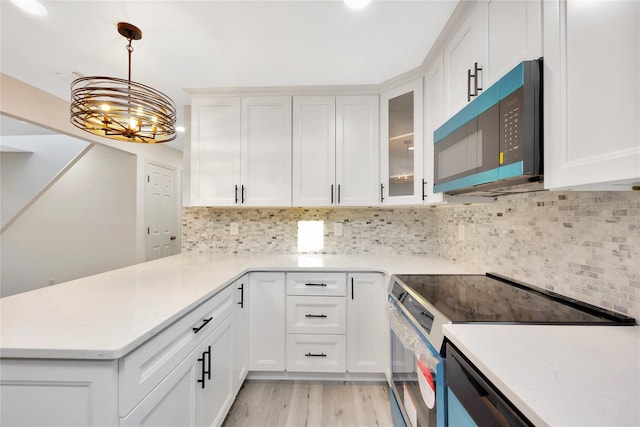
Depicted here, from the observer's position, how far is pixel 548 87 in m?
0.79

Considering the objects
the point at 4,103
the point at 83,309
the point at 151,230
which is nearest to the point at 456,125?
the point at 83,309

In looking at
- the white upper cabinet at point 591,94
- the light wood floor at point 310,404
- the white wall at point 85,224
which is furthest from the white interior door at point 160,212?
the white upper cabinet at point 591,94

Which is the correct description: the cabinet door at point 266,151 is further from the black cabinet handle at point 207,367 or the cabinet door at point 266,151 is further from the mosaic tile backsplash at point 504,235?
the black cabinet handle at point 207,367

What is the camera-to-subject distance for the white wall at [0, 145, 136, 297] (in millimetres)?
3730

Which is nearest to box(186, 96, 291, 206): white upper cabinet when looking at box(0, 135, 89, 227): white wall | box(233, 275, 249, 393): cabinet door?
box(233, 275, 249, 393): cabinet door

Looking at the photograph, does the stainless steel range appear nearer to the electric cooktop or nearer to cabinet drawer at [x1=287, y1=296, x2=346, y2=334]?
the electric cooktop

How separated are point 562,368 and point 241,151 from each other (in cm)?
231

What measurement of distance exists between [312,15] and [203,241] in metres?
2.16

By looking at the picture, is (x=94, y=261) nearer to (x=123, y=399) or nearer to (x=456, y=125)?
(x=123, y=399)

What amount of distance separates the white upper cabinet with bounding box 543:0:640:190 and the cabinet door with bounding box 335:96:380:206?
145 cm

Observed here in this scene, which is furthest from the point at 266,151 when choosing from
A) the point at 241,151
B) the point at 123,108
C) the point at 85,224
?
the point at 85,224

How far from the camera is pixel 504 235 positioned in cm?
150

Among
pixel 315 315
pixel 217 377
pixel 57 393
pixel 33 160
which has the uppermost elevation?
pixel 33 160

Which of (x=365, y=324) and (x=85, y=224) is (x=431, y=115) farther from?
(x=85, y=224)
